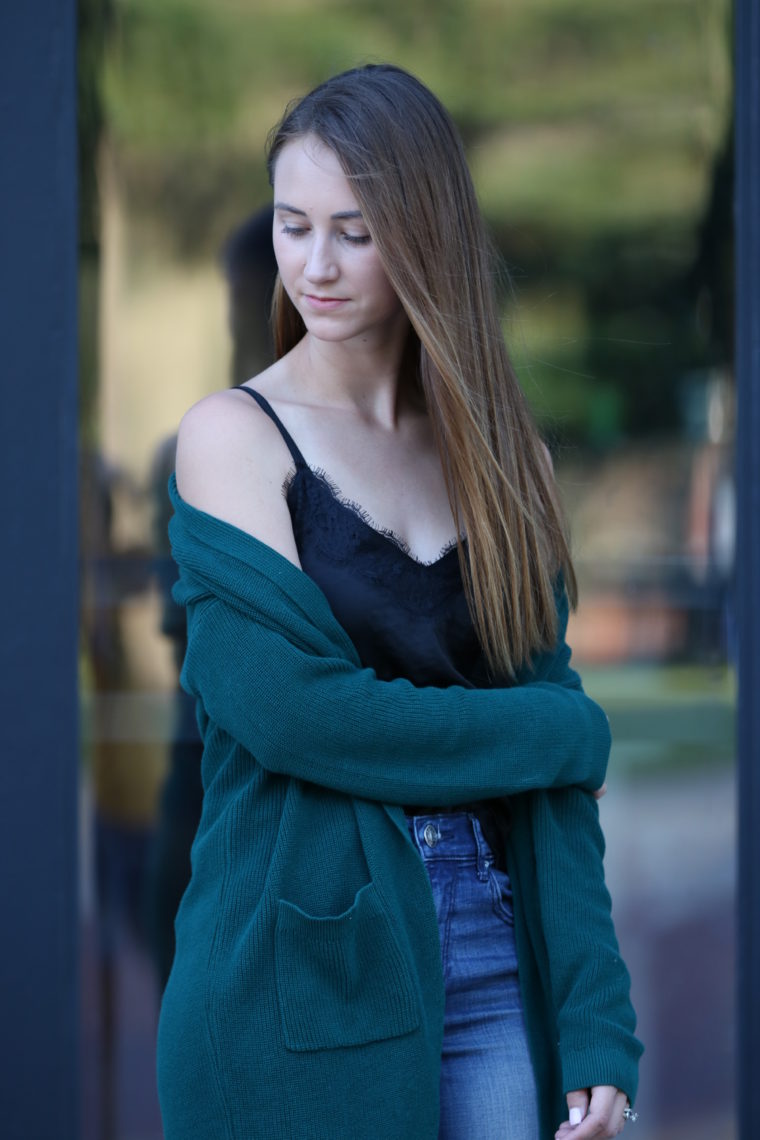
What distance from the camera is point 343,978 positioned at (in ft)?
4.94

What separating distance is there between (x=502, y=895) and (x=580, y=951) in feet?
0.38

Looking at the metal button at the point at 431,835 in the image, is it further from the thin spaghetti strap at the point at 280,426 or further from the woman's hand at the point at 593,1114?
the thin spaghetti strap at the point at 280,426

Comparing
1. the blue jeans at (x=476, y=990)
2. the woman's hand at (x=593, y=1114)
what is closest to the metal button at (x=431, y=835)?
the blue jeans at (x=476, y=990)

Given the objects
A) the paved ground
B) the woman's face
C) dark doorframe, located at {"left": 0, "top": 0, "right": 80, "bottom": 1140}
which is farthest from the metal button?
the paved ground

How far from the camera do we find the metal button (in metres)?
1.60

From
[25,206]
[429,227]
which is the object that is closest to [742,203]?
[429,227]

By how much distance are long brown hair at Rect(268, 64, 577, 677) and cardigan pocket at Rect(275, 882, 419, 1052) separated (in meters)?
0.40

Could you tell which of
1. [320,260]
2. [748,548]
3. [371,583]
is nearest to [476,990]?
[371,583]

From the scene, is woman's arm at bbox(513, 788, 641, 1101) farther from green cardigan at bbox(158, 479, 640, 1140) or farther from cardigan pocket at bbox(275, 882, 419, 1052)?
cardigan pocket at bbox(275, 882, 419, 1052)

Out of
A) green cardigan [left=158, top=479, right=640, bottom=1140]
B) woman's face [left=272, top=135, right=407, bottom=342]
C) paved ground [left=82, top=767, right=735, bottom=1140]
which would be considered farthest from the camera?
paved ground [left=82, top=767, right=735, bottom=1140]

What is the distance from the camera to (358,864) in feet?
5.08

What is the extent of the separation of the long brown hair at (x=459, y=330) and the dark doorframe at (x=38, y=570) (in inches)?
38.3

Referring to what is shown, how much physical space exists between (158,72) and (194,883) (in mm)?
1806

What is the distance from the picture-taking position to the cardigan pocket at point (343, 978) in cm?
149
